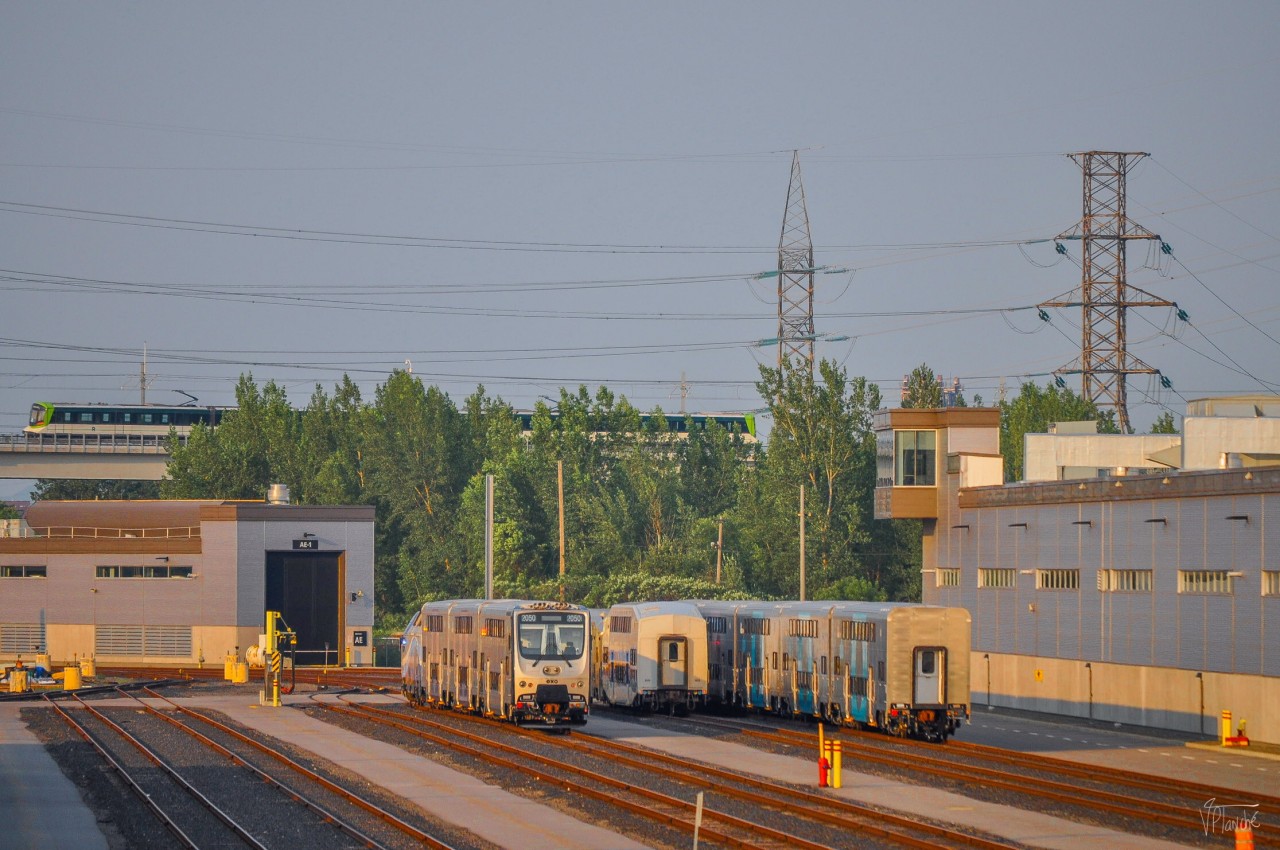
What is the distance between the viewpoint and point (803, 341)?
349 feet

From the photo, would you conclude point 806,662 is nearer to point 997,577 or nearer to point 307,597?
point 997,577

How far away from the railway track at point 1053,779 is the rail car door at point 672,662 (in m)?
7.64

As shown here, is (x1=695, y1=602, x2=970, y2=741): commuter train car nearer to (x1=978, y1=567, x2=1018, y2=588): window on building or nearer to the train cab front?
the train cab front

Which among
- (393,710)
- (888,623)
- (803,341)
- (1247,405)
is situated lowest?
(393,710)

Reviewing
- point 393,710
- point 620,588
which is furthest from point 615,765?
point 620,588

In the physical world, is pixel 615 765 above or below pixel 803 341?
below

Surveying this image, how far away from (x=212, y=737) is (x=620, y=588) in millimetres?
56404

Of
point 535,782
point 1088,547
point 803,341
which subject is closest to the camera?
point 535,782

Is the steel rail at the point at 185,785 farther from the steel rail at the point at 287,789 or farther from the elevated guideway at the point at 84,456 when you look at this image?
→ the elevated guideway at the point at 84,456

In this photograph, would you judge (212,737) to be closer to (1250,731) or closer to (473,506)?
(1250,731)

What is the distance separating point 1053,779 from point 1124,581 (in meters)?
18.1

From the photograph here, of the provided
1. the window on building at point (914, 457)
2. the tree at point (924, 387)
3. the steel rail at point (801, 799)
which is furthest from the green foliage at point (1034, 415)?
the steel rail at point (801, 799)

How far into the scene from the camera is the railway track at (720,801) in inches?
960

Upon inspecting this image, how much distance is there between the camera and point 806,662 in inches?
1800
